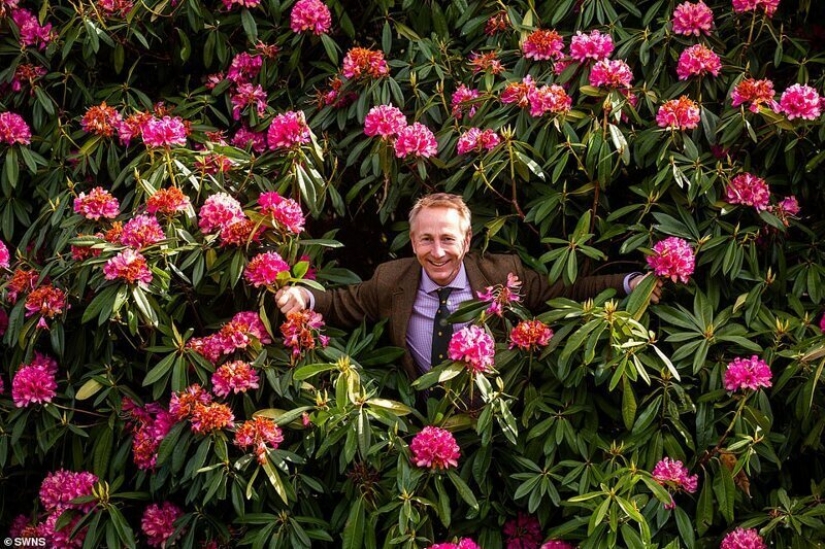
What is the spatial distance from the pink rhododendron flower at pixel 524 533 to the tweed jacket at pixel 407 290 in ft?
1.77

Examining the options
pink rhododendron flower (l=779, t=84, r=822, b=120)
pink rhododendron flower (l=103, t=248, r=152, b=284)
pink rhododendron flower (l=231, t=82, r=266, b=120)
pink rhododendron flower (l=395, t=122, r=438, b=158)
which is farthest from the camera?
pink rhododendron flower (l=231, t=82, r=266, b=120)

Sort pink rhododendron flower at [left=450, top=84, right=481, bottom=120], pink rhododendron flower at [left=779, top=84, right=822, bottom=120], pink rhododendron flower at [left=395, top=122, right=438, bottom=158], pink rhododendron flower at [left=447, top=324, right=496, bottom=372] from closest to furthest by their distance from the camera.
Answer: pink rhododendron flower at [left=447, top=324, right=496, bottom=372]
pink rhododendron flower at [left=779, top=84, right=822, bottom=120]
pink rhododendron flower at [left=395, top=122, right=438, bottom=158]
pink rhododendron flower at [left=450, top=84, right=481, bottom=120]

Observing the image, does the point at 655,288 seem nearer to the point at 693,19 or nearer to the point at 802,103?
the point at 802,103

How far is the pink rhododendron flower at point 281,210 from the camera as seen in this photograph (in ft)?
11.6

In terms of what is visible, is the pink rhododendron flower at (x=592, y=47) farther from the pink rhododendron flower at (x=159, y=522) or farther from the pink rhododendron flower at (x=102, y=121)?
the pink rhododendron flower at (x=159, y=522)

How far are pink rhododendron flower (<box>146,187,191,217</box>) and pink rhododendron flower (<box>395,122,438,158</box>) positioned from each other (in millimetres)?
684

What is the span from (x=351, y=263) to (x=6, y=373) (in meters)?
1.37

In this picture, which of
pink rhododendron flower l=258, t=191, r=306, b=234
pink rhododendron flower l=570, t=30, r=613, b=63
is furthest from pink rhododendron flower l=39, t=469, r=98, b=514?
pink rhododendron flower l=570, t=30, r=613, b=63

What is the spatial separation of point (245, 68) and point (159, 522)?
5.37 feet

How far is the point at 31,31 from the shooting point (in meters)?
4.21

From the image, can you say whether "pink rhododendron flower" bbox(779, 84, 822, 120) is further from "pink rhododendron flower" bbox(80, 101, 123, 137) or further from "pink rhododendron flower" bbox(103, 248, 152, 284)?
"pink rhododendron flower" bbox(80, 101, 123, 137)

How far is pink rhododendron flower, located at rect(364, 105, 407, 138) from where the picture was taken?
3.72m

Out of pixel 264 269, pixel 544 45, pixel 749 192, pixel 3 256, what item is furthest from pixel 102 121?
pixel 749 192

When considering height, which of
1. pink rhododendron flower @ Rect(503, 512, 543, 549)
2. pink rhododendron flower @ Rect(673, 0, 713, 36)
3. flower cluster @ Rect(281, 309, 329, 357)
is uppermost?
Answer: pink rhododendron flower @ Rect(673, 0, 713, 36)
